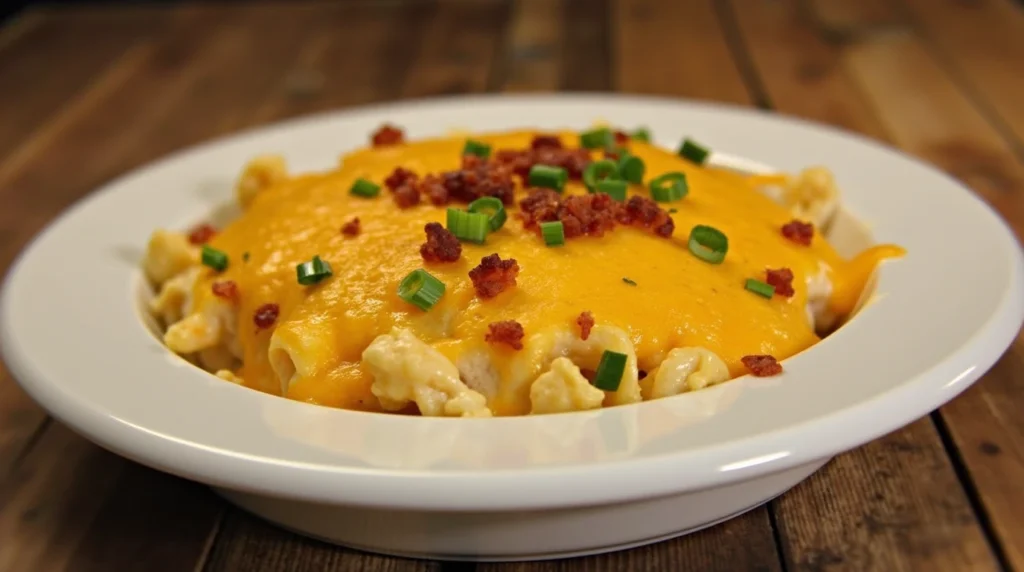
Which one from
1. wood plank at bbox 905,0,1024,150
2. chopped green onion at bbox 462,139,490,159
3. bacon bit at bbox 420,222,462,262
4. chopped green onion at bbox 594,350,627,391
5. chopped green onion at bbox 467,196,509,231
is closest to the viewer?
chopped green onion at bbox 594,350,627,391

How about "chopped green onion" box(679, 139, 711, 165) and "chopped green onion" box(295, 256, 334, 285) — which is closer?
"chopped green onion" box(295, 256, 334, 285)

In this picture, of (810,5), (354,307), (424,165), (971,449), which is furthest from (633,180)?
(810,5)

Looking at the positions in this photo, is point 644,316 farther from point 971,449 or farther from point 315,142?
point 315,142

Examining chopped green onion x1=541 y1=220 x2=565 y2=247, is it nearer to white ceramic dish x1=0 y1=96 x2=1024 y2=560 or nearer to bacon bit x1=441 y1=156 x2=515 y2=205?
bacon bit x1=441 y1=156 x2=515 y2=205

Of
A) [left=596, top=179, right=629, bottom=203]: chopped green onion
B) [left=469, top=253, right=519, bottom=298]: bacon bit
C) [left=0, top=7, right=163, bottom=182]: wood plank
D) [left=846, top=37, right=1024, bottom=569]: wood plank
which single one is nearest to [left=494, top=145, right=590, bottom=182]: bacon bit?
[left=596, top=179, right=629, bottom=203]: chopped green onion

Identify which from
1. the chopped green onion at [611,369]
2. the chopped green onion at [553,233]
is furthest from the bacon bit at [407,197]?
the chopped green onion at [611,369]
